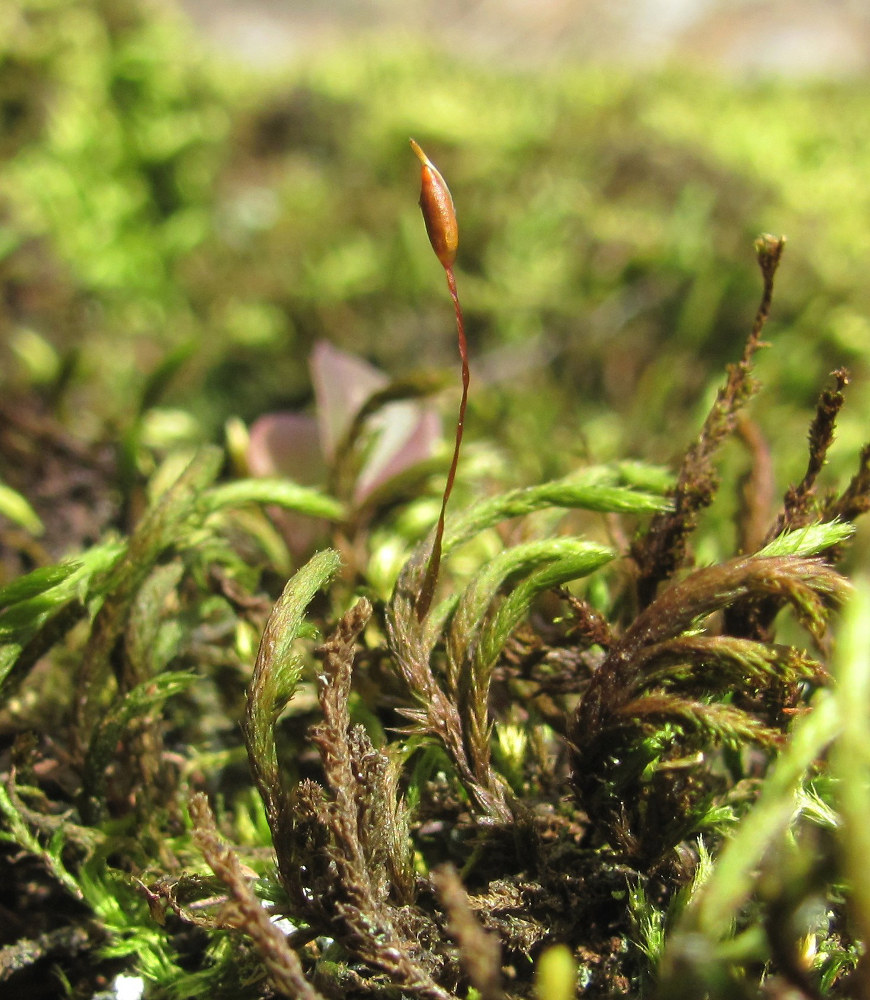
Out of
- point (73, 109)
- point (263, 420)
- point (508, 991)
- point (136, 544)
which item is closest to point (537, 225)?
point (263, 420)

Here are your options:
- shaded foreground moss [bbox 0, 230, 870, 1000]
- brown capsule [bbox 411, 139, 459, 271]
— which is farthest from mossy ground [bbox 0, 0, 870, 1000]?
brown capsule [bbox 411, 139, 459, 271]

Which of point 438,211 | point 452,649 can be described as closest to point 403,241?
point 438,211

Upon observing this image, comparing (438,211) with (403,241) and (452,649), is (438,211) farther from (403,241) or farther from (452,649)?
(403,241)

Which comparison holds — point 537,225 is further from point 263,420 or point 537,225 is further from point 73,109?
point 73,109

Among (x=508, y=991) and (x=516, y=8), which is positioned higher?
(x=516, y=8)

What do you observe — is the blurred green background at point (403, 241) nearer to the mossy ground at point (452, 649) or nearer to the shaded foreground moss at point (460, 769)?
the mossy ground at point (452, 649)

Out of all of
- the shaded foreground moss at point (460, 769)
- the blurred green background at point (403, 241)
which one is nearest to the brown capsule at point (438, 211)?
the shaded foreground moss at point (460, 769)

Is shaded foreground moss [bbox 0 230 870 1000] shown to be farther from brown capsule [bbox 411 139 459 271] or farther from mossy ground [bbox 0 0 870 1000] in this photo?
brown capsule [bbox 411 139 459 271]
